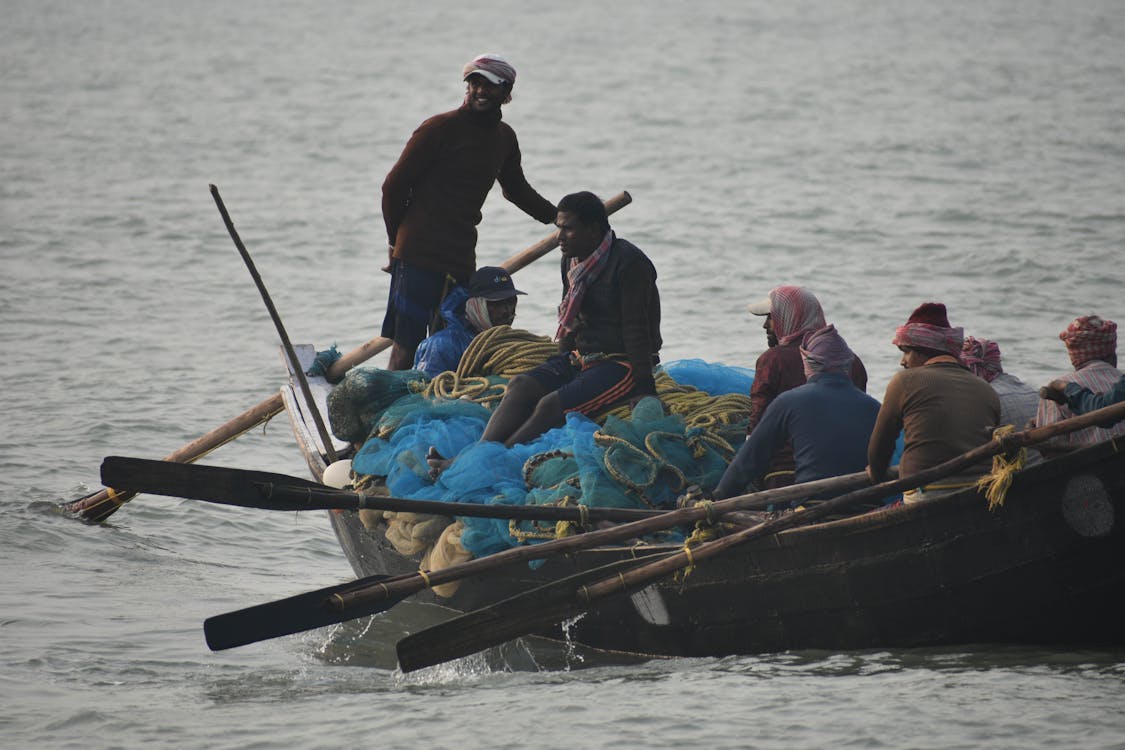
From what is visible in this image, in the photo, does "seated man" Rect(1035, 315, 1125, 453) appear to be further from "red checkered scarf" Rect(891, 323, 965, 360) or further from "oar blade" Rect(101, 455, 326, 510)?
"oar blade" Rect(101, 455, 326, 510)

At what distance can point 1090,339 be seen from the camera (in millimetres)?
6527

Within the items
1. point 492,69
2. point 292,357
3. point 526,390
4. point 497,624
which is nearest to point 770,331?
point 526,390

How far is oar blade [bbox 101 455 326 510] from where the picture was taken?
23.2 ft

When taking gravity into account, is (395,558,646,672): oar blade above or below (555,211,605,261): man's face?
below

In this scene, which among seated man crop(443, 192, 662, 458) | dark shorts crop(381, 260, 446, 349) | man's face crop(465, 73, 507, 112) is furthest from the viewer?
dark shorts crop(381, 260, 446, 349)

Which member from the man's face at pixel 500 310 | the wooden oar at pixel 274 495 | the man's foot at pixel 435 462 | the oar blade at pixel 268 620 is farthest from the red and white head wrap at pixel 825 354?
the man's face at pixel 500 310

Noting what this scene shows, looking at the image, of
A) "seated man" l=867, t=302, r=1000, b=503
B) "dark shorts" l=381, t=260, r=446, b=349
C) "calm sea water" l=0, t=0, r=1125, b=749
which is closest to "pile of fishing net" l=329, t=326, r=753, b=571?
"dark shorts" l=381, t=260, r=446, b=349

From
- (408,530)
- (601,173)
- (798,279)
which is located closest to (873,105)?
(601,173)

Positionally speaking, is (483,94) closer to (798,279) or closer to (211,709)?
(211,709)

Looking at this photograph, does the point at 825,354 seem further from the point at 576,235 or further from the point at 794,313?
the point at 576,235

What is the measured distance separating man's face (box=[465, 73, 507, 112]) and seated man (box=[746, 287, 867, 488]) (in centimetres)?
236

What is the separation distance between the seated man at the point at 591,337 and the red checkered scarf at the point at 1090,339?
2049 millimetres

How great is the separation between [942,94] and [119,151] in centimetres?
1656

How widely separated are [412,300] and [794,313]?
2756 mm
